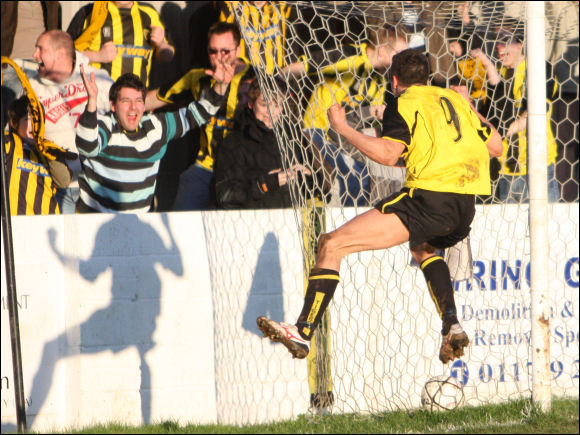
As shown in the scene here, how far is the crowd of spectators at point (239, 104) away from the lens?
6164mm

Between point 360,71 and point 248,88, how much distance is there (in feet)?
2.89

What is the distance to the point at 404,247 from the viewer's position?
241 inches

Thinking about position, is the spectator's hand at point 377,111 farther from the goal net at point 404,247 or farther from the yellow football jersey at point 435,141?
the yellow football jersey at point 435,141

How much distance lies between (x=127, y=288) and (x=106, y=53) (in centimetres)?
201

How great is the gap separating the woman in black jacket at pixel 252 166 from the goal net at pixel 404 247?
18 cm

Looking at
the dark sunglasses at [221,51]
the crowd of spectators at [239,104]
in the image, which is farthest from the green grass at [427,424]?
the dark sunglasses at [221,51]

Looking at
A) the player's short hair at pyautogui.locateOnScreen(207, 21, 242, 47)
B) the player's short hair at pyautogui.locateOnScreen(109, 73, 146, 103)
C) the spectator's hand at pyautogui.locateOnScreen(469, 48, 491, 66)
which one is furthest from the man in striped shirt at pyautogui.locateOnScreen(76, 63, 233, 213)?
the spectator's hand at pyautogui.locateOnScreen(469, 48, 491, 66)

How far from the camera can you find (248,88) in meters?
6.66

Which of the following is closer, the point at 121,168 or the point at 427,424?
the point at 427,424

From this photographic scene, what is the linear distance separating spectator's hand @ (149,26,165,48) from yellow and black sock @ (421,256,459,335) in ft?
10.0

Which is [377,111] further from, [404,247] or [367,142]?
[367,142]

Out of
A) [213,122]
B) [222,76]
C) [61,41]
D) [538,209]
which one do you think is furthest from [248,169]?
[538,209]

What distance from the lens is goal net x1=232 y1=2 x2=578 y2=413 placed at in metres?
5.93

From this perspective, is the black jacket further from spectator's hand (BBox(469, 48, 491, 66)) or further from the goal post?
the goal post
